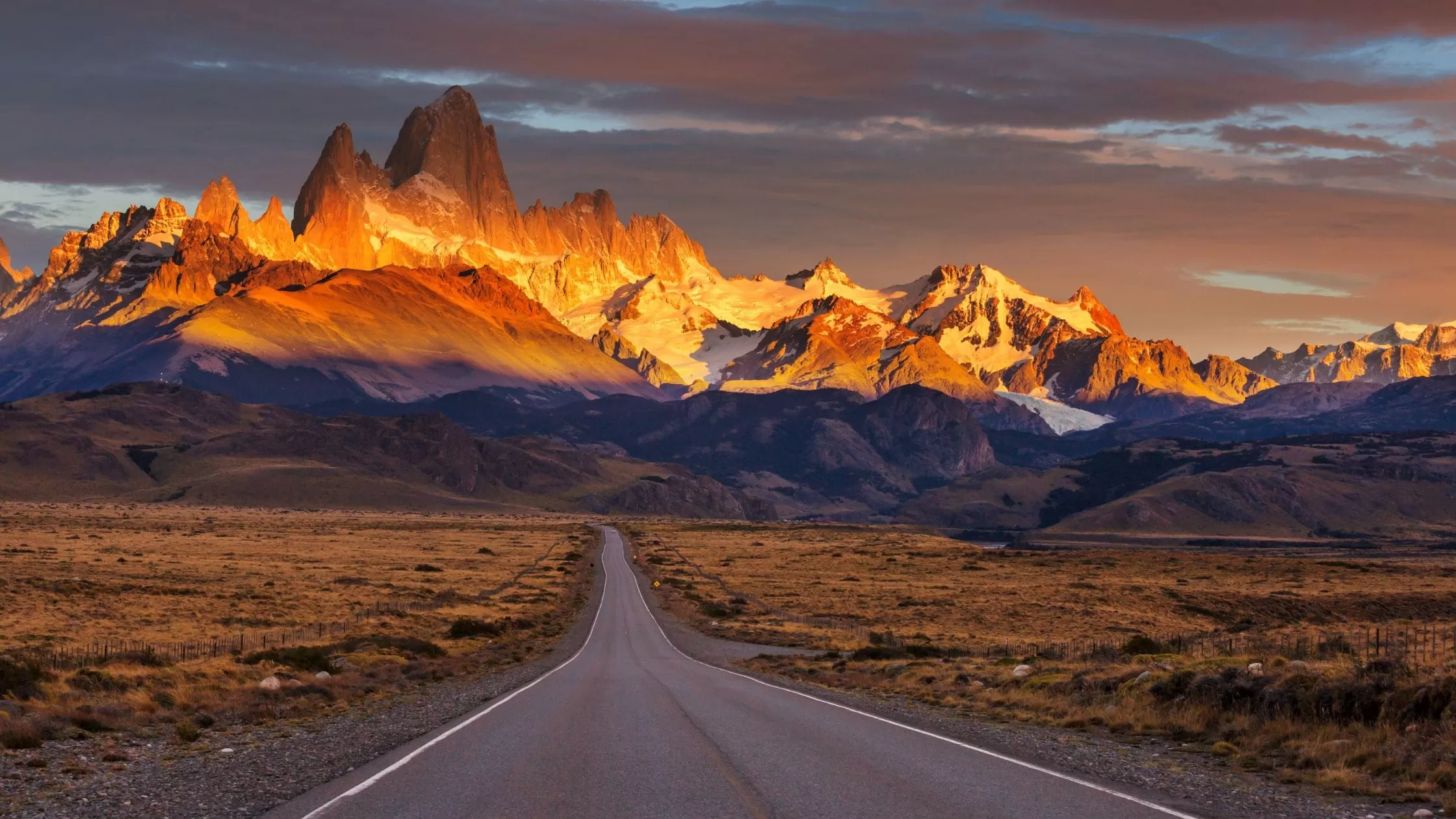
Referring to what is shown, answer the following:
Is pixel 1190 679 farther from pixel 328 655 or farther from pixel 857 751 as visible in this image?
pixel 328 655

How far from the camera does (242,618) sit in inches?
2457

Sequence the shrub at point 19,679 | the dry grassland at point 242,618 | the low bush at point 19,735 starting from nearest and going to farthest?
the low bush at point 19,735, the shrub at point 19,679, the dry grassland at point 242,618

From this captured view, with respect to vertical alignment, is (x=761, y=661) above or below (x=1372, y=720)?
below

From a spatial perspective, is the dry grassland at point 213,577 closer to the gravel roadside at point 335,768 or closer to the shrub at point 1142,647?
the gravel roadside at point 335,768

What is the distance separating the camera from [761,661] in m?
50.4

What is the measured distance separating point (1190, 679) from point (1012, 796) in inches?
474

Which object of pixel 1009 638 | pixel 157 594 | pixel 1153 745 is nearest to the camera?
pixel 1153 745

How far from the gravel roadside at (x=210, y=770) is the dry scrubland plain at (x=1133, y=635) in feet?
48.6

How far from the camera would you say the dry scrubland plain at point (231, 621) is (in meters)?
27.0

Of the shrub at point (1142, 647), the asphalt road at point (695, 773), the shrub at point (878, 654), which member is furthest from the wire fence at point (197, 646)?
the shrub at point (1142, 647)

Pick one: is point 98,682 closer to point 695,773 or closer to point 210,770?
point 210,770

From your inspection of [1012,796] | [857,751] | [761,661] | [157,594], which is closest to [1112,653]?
[761,661]

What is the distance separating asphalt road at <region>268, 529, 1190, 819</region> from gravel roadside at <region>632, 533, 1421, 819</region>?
0.81m

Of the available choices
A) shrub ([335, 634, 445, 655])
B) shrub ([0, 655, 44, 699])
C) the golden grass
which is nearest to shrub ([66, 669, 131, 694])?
shrub ([0, 655, 44, 699])
